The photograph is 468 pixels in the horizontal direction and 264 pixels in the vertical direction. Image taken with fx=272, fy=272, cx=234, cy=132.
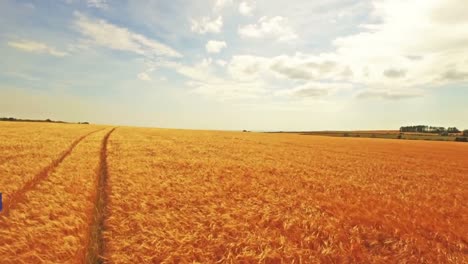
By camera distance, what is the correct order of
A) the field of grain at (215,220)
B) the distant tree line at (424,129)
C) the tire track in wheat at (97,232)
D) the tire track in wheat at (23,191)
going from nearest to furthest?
the tire track in wheat at (97,232), the field of grain at (215,220), the tire track in wheat at (23,191), the distant tree line at (424,129)

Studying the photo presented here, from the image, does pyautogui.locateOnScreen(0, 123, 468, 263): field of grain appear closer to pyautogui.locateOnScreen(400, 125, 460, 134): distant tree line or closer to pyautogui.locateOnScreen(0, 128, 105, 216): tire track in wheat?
pyautogui.locateOnScreen(0, 128, 105, 216): tire track in wheat

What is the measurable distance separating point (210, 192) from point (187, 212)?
1465mm

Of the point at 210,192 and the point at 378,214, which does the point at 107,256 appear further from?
the point at 378,214

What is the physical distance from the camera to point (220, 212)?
17.2ft

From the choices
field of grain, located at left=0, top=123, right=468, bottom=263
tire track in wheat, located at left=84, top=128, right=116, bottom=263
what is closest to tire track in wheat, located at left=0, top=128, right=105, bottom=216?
field of grain, located at left=0, top=123, right=468, bottom=263

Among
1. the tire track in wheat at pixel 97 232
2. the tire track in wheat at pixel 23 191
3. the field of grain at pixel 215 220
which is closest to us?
the tire track in wheat at pixel 97 232

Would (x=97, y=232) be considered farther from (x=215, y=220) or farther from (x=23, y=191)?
(x=23, y=191)

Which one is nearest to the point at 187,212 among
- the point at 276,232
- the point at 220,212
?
the point at 220,212

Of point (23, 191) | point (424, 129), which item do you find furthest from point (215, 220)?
point (424, 129)

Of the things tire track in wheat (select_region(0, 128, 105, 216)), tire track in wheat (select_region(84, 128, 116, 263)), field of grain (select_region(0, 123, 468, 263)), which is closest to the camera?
tire track in wheat (select_region(84, 128, 116, 263))

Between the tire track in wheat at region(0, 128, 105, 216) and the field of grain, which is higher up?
the tire track in wheat at region(0, 128, 105, 216)

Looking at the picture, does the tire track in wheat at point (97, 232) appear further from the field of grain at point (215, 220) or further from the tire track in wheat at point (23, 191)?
the tire track in wheat at point (23, 191)

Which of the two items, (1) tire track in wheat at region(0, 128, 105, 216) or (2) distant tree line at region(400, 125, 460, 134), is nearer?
(1) tire track in wheat at region(0, 128, 105, 216)

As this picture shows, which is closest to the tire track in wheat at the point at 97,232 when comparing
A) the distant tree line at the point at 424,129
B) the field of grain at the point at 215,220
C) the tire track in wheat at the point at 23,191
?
the field of grain at the point at 215,220
